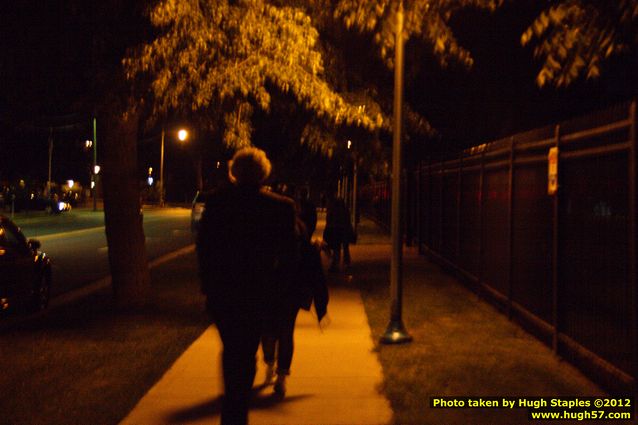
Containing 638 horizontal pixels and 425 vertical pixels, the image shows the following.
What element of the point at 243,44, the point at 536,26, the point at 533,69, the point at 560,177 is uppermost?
the point at 533,69

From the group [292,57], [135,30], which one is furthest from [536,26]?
[135,30]

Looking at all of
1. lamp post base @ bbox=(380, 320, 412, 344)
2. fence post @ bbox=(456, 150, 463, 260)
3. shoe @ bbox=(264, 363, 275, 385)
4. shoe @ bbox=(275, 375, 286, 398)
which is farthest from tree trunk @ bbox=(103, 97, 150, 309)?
fence post @ bbox=(456, 150, 463, 260)

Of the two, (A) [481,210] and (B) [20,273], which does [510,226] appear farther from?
(B) [20,273]

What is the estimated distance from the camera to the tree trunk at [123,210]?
10695 mm

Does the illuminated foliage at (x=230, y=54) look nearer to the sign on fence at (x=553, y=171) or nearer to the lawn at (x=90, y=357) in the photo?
the sign on fence at (x=553, y=171)

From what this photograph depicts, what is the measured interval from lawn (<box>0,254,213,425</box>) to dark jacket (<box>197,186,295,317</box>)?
5.86 feet

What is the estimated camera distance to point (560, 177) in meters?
Answer: 7.84

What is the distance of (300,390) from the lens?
6.56 metres

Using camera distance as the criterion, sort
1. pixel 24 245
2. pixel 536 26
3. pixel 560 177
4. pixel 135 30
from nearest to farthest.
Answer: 1. pixel 536 26
2. pixel 560 177
3. pixel 135 30
4. pixel 24 245

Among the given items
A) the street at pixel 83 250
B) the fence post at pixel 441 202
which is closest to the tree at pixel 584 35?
the fence post at pixel 441 202

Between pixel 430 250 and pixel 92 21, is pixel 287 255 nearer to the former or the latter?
pixel 92 21

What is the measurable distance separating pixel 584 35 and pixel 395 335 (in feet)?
14.0

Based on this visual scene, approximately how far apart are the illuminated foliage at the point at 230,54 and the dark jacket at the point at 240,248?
464 centimetres

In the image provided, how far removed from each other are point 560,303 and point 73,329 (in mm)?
5632
